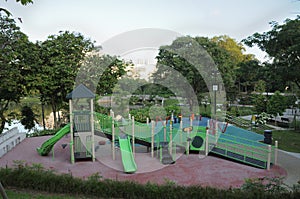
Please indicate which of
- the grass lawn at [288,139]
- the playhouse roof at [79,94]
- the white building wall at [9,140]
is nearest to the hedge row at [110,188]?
the playhouse roof at [79,94]

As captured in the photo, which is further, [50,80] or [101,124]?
[50,80]

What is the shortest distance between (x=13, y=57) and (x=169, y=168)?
413 inches

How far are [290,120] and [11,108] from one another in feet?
87.2

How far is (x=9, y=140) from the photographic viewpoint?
38.9 feet

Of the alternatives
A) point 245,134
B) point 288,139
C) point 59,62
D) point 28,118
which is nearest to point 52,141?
point 59,62

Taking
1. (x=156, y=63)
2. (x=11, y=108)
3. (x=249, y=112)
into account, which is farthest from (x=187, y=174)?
(x=11, y=108)

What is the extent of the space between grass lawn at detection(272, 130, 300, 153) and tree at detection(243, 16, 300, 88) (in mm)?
3190

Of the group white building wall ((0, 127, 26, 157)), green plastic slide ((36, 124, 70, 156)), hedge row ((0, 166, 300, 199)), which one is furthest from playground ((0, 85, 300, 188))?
hedge row ((0, 166, 300, 199))

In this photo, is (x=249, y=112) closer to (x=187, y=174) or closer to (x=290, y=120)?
(x=290, y=120)

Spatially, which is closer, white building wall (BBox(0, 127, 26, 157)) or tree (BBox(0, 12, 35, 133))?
white building wall (BBox(0, 127, 26, 157))

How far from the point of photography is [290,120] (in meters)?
17.5

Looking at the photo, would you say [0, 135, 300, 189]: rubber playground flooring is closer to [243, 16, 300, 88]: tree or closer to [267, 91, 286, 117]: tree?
[243, 16, 300, 88]: tree

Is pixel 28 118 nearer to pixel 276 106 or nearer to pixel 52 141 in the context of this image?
pixel 52 141

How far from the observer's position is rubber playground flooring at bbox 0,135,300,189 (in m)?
8.02
